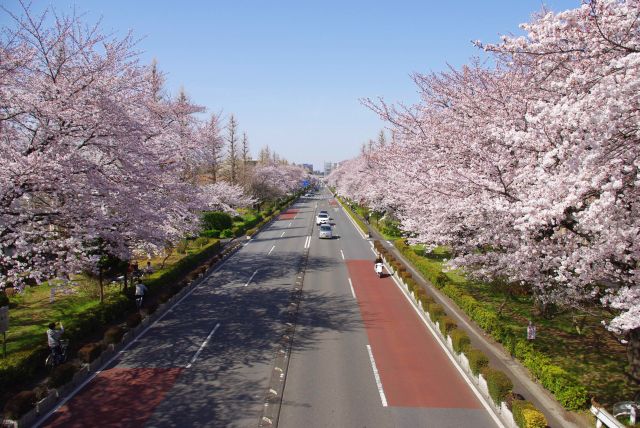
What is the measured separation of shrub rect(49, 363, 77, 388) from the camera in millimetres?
11875

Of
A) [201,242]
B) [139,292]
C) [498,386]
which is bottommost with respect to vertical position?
[498,386]

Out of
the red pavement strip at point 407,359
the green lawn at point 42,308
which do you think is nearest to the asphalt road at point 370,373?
the red pavement strip at point 407,359

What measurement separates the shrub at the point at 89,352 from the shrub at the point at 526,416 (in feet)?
41.1

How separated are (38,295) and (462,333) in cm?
2067

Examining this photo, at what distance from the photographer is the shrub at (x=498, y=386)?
1120cm

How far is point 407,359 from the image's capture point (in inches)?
587

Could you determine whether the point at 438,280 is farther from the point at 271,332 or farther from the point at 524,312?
the point at 271,332

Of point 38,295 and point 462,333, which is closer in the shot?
point 462,333

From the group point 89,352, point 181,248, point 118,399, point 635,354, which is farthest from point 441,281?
point 181,248

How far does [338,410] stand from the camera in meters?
11.4

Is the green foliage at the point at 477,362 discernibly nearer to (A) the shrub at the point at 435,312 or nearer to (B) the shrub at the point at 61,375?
(A) the shrub at the point at 435,312

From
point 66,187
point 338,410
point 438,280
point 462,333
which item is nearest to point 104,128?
point 66,187

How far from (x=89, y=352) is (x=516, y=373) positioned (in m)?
13.6

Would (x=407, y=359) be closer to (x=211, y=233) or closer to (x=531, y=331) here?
(x=531, y=331)
